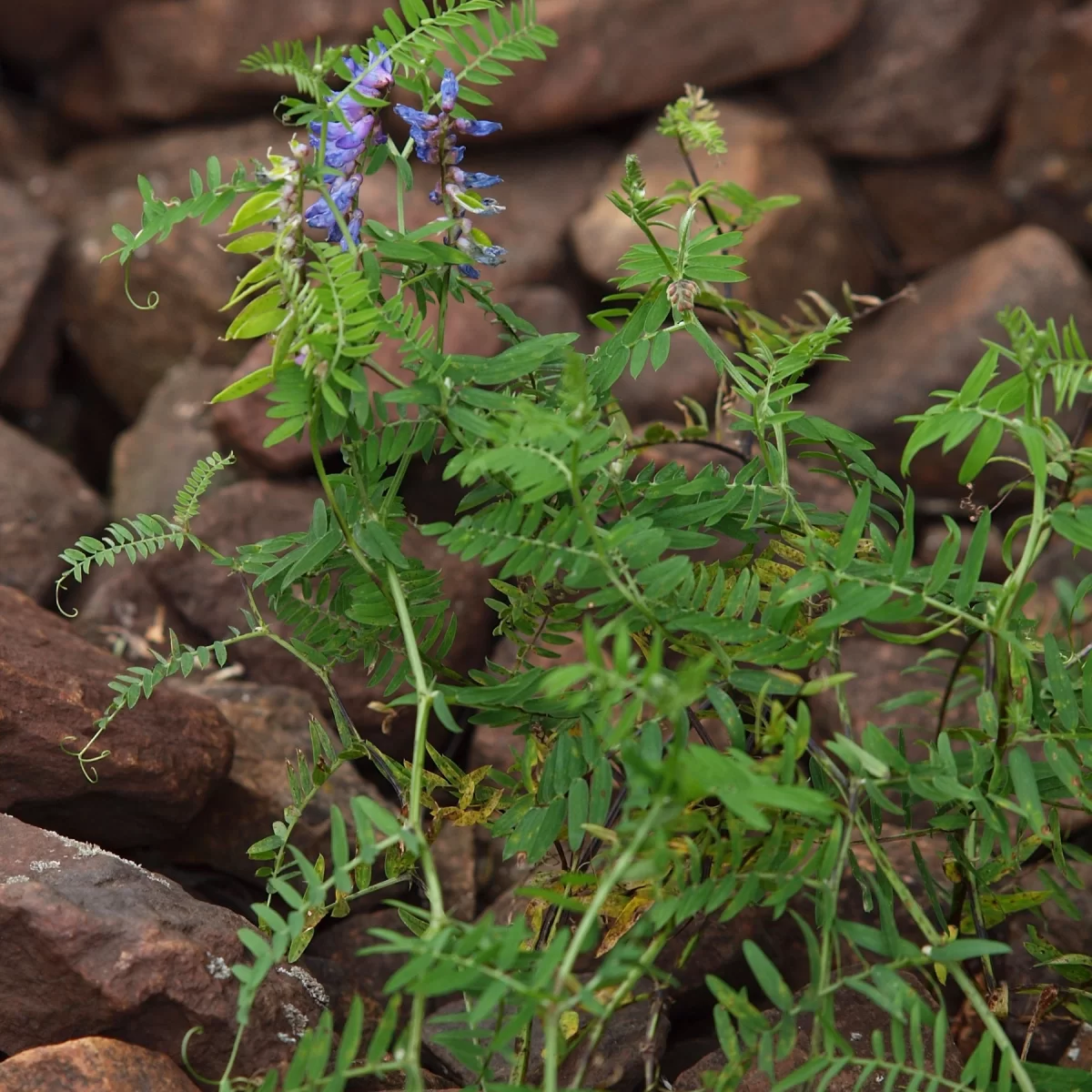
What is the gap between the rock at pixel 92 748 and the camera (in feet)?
5.44

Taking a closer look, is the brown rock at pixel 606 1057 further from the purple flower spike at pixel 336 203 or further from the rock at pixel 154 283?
the rock at pixel 154 283

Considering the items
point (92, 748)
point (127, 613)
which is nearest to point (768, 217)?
point (127, 613)

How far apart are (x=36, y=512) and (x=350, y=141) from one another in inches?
63.2

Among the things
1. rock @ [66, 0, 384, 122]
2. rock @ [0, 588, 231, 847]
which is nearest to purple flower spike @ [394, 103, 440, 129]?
rock @ [0, 588, 231, 847]

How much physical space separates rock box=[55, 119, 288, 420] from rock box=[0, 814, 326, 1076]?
194 centimetres

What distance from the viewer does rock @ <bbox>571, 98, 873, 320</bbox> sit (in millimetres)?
3283

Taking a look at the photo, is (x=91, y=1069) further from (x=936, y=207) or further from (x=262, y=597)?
(x=936, y=207)

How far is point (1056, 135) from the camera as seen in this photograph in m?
3.35

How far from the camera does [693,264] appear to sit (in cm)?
144

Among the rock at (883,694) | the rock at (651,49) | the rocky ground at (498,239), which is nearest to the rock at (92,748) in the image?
the rocky ground at (498,239)

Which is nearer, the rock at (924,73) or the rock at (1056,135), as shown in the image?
the rock at (1056,135)

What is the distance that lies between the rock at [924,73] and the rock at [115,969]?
3.02 metres

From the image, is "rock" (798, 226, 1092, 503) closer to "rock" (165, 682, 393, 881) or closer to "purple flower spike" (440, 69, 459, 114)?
"rock" (165, 682, 393, 881)

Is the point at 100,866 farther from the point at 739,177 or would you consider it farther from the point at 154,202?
the point at 739,177
